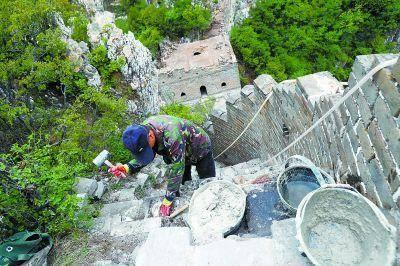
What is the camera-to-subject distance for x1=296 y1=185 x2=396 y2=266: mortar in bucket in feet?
7.09

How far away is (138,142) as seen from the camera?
3279mm

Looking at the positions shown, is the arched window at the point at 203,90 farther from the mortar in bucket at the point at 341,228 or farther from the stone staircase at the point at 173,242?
the mortar in bucket at the point at 341,228

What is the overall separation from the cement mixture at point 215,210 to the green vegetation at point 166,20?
13807mm

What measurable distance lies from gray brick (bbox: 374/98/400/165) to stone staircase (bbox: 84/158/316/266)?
90cm

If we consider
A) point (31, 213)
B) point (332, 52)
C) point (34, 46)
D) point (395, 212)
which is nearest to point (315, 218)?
point (395, 212)

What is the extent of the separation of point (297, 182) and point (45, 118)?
20.6 ft

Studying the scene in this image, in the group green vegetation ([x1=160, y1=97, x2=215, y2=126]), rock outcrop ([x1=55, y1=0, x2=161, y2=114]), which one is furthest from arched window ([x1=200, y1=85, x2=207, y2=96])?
rock outcrop ([x1=55, y1=0, x2=161, y2=114])

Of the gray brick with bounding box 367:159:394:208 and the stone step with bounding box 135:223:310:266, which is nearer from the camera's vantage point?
the gray brick with bounding box 367:159:394:208

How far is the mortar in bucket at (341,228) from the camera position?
7.09 ft

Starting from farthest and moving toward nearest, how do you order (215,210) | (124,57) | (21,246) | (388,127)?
(124,57)
(215,210)
(21,246)
(388,127)

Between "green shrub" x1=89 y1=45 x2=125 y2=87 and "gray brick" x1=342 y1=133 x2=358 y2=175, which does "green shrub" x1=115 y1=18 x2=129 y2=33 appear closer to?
"green shrub" x1=89 y1=45 x2=125 y2=87

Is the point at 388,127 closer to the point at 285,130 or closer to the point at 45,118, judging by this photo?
the point at 285,130

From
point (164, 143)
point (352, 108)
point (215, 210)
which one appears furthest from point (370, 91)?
point (164, 143)

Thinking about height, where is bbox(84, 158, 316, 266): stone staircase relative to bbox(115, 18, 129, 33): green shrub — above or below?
above
